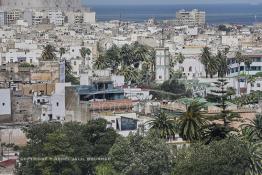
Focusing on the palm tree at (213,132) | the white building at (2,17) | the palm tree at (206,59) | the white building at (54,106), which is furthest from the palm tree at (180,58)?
the white building at (2,17)

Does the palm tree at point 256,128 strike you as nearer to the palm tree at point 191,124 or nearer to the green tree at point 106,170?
the palm tree at point 191,124

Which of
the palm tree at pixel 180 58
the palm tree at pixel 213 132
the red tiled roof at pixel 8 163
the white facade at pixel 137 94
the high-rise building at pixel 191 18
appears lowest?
the red tiled roof at pixel 8 163

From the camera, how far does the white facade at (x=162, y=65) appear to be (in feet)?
233

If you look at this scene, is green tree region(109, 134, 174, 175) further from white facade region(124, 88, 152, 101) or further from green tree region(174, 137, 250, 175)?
white facade region(124, 88, 152, 101)

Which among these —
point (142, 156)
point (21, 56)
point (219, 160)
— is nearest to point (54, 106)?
point (142, 156)

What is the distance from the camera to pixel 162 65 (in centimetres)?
7150

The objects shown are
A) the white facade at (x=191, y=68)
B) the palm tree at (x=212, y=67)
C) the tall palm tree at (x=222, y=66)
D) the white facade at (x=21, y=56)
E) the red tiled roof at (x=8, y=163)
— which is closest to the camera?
the red tiled roof at (x=8, y=163)

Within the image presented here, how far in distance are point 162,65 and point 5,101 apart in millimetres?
25852

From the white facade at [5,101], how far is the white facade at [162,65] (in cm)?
2478

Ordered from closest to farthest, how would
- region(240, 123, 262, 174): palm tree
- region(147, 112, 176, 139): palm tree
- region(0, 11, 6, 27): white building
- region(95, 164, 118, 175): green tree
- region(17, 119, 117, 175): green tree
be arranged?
1. region(240, 123, 262, 174): palm tree
2. region(95, 164, 118, 175): green tree
3. region(17, 119, 117, 175): green tree
4. region(147, 112, 176, 139): palm tree
5. region(0, 11, 6, 27): white building

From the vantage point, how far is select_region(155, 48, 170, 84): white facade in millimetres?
71125

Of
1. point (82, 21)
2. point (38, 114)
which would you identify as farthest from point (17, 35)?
point (38, 114)

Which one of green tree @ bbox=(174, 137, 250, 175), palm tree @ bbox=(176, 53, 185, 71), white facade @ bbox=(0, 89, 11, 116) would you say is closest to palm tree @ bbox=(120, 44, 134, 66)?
palm tree @ bbox=(176, 53, 185, 71)

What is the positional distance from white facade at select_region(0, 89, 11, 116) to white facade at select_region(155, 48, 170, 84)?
24.8m
